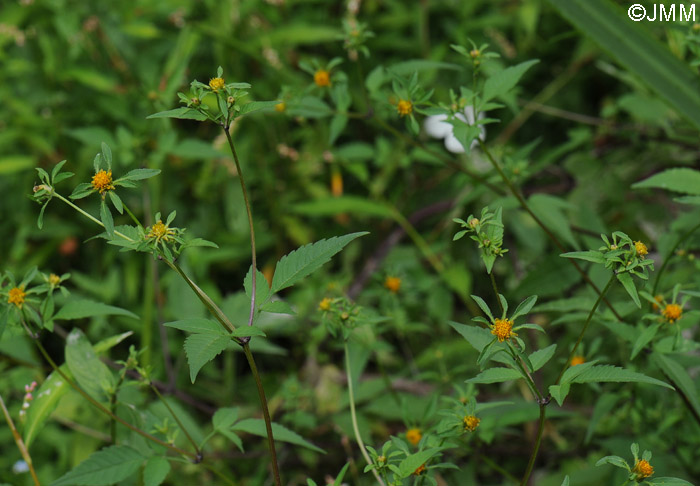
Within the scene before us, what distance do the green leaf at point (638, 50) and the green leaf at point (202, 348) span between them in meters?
0.92

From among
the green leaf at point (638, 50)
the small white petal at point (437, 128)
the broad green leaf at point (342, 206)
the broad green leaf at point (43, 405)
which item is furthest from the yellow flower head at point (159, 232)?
the small white petal at point (437, 128)

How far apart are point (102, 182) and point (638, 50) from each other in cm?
103

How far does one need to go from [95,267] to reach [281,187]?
2.16ft

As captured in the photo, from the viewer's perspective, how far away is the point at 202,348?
2.72 feet

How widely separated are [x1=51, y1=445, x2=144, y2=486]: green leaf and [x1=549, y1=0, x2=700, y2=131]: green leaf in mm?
1104

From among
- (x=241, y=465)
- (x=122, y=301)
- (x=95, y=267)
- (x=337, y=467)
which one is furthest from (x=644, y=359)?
(x=95, y=267)

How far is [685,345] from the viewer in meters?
1.09

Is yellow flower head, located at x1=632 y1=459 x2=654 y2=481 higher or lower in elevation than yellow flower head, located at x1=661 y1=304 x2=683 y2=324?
lower

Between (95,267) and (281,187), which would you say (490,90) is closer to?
(281,187)

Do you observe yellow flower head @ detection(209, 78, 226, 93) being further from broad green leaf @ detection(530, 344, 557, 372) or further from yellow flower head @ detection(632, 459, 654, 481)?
yellow flower head @ detection(632, 459, 654, 481)

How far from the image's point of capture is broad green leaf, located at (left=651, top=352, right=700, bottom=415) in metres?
1.05

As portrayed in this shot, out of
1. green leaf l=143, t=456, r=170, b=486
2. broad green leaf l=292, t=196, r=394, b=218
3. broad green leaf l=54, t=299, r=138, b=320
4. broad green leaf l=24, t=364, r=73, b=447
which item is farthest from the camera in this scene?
broad green leaf l=292, t=196, r=394, b=218

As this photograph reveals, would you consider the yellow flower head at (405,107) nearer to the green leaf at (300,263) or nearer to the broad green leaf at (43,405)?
the green leaf at (300,263)

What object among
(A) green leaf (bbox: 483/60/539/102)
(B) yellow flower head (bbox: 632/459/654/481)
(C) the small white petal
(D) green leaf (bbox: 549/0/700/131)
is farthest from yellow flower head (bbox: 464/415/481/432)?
(C) the small white petal
